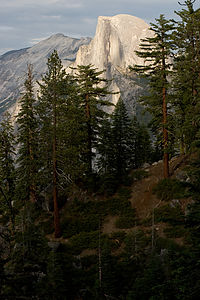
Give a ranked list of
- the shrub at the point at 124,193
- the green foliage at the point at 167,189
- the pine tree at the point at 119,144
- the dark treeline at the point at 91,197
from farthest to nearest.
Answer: the pine tree at the point at 119,144 < the shrub at the point at 124,193 < the green foliage at the point at 167,189 < the dark treeline at the point at 91,197

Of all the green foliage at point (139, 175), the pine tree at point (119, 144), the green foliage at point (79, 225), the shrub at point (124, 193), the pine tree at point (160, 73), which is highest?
the pine tree at point (160, 73)

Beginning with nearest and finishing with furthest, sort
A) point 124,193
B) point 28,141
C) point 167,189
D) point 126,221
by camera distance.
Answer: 1. point 126,221
2. point 167,189
3. point 28,141
4. point 124,193

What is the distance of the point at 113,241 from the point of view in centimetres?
1986

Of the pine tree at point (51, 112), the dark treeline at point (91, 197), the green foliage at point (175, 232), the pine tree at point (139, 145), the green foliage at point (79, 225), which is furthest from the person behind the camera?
the pine tree at point (139, 145)

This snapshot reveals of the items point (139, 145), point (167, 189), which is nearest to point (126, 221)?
point (167, 189)

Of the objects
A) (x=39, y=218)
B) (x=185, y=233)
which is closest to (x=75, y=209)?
(x=39, y=218)

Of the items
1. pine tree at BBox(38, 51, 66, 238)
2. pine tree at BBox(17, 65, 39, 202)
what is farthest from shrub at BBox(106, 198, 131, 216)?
pine tree at BBox(17, 65, 39, 202)

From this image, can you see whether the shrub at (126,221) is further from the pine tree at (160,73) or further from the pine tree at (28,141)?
the pine tree at (28,141)

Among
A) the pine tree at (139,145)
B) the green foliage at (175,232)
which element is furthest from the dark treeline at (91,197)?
the pine tree at (139,145)

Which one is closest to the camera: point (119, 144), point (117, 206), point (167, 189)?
point (167, 189)

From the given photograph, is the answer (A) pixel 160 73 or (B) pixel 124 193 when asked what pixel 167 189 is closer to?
(B) pixel 124 193

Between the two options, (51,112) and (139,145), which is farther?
(139,145)

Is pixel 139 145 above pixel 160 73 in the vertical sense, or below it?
below

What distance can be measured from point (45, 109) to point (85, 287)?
43.9 ft
